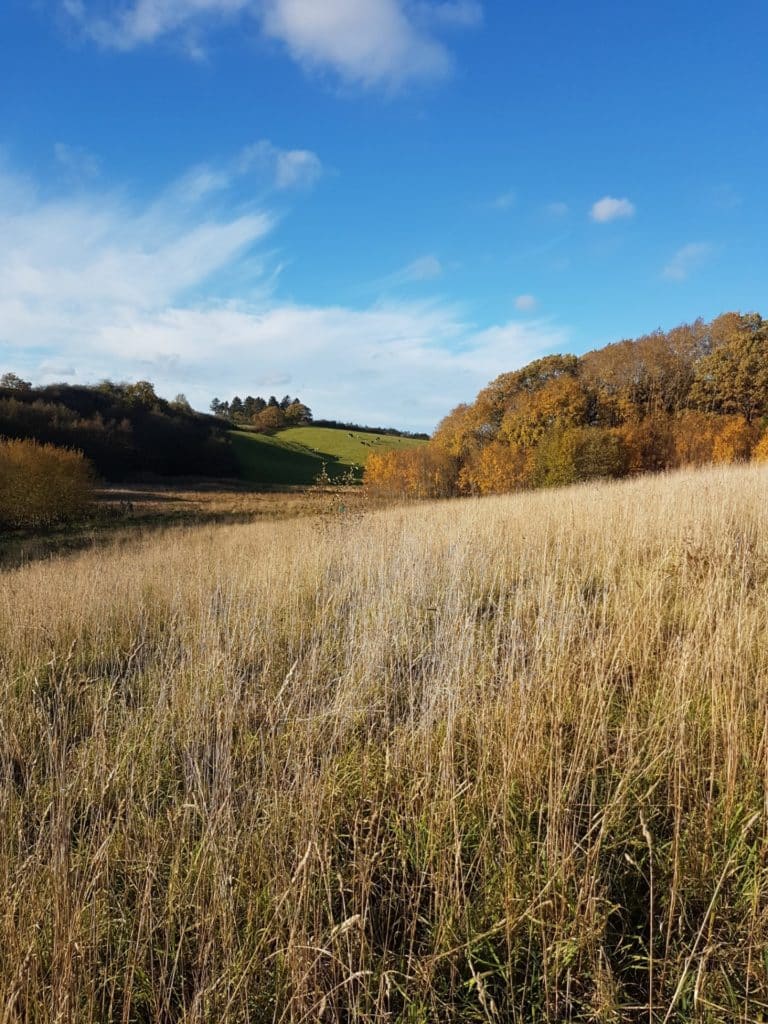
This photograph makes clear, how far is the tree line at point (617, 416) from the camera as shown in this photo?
33.3 meters

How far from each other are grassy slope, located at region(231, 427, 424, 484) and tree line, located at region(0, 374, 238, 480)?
3.52 metres

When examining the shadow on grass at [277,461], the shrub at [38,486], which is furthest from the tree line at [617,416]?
the shadow on grass at [277,461]

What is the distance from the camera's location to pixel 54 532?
1080 inches

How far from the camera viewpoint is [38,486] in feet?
93.6

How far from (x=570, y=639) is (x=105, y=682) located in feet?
10.8

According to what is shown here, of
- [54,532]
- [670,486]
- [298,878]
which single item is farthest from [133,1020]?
[54,532]

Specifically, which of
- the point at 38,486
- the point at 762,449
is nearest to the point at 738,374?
the point at 762,449

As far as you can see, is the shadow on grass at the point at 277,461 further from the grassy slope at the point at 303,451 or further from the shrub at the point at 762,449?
the shrub at the point at 762,449

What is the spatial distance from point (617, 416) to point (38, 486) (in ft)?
128

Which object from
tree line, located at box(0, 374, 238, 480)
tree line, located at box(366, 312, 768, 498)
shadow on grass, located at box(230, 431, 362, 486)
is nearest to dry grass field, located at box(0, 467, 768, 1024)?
tree line, located at box(366, 312, 768, 498)

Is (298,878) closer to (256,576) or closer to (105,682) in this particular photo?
(105,682)

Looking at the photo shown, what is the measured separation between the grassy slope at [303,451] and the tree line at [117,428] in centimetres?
352

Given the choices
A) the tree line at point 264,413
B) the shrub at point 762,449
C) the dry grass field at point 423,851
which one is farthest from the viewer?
the tree line at point 264,413

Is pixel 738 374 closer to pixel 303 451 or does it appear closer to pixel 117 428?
pixel 303 451
